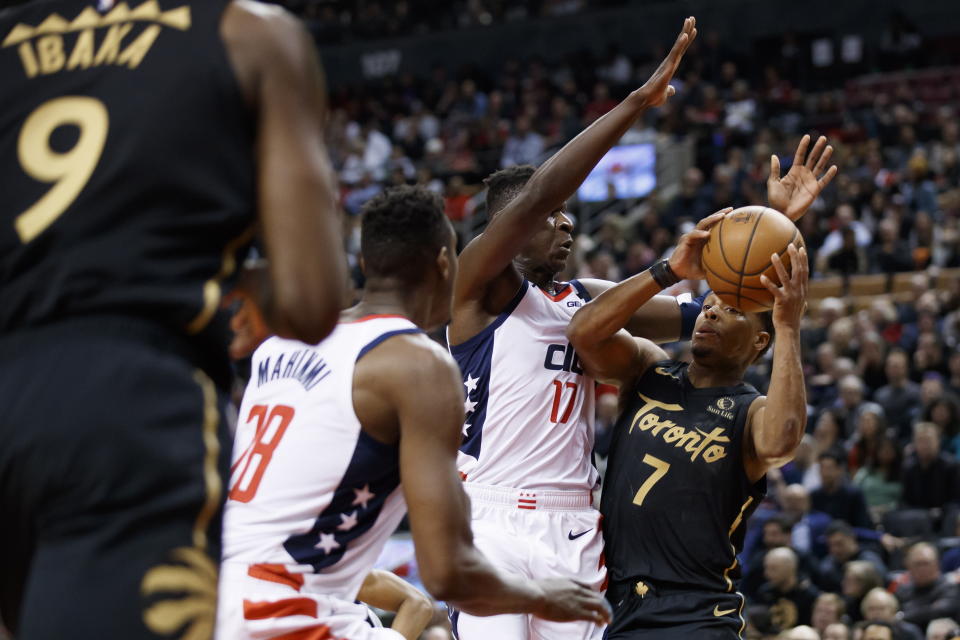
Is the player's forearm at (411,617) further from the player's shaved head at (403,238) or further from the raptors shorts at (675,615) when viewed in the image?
the player's shaved head at (403,238)

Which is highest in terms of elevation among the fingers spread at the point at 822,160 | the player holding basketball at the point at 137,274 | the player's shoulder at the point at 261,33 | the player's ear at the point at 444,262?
the player's shoulder at the point at 261,33

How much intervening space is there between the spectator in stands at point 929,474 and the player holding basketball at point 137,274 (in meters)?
8.82

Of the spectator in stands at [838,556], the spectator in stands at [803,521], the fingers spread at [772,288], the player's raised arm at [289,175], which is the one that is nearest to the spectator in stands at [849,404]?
the spectator in stands at [803,521]

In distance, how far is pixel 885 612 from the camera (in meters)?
7.99

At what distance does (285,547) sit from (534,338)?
2.21 m

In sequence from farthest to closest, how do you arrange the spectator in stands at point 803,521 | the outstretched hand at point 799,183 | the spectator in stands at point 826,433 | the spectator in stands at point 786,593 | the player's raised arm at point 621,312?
the spectator in stands at point 826,433 < the spectator in stands at point 803,521 < the spectator in stands at point 786,593 < the outstretched hand at point 799,183 < the player's raised arm at point 621,312

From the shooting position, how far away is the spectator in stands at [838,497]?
31.8 ft

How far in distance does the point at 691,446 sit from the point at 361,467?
2.09 m

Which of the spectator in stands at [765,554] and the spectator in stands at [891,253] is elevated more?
the spectator in stands at [891,253]

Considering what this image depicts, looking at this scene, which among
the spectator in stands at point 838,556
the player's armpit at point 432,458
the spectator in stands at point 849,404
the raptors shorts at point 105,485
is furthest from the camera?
the spectator in stands at point 849,404

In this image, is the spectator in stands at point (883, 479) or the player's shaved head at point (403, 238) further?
the spectator in stands at point (883, 479)

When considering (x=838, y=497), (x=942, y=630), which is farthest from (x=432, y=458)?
(x=838, y=497)

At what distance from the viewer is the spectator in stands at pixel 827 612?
27.0ft

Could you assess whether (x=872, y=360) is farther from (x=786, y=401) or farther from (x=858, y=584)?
(x=786, y=401)
